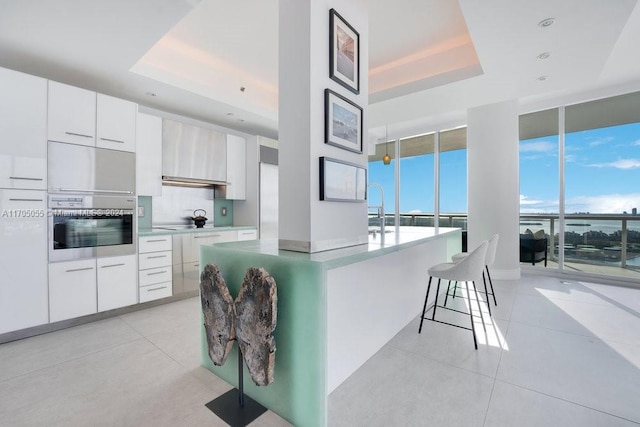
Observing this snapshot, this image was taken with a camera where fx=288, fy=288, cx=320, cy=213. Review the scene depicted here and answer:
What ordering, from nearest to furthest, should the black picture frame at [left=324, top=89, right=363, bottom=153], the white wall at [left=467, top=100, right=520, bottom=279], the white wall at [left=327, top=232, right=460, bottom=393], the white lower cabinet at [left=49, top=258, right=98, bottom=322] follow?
the white wall at [left=327, top=232, right=460, bottom=393], the black picture frame at [left=324, top=89, right=363, bottom=153], the white lower cabinet at [left=49, top=258, right=98, bottom=322], the white wall at [left=467, top=100, right=520, bottom=279]

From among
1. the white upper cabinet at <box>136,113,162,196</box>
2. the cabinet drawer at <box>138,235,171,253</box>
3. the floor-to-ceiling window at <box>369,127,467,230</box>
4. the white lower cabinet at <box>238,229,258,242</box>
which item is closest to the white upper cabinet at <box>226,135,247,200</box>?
the white lower cabinet at <box>238,229,258,242</box>

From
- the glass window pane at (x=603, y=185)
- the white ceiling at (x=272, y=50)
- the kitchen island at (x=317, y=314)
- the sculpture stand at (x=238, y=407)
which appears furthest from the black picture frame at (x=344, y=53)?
the glass window pane at (x=603, y=185)

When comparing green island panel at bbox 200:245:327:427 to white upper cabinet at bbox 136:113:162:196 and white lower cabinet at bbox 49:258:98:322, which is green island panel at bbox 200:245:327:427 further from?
white upper cabinet at bbox 136:113:162:196

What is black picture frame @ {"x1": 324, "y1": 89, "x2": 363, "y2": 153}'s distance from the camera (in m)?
1.93

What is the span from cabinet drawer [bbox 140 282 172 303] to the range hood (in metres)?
1.44

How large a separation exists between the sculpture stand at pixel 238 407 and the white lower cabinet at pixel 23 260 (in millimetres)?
2185

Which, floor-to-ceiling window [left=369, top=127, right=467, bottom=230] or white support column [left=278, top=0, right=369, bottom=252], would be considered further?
floor-to-ceiling window [left=369, top=127, right=467, bottom=230]

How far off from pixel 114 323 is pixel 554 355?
13.2 feet

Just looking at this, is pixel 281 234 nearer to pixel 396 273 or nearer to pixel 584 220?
pixel 396 273

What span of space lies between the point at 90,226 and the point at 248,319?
101 inches

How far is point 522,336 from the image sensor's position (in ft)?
8.49

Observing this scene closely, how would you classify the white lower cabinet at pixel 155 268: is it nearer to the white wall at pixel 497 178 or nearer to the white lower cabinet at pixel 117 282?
the white lower cabinet at pixel 117 282

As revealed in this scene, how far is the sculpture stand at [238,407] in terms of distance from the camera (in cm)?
159

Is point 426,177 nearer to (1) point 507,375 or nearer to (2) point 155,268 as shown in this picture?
(1) point 507,375
